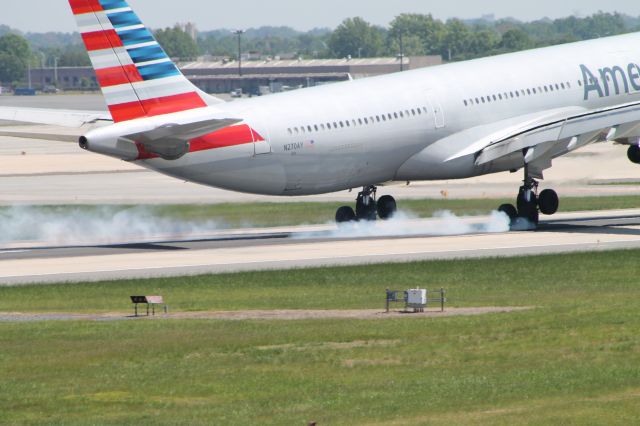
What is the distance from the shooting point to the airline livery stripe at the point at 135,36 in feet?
188

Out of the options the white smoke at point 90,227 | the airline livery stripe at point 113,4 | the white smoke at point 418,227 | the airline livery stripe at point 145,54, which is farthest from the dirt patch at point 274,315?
the white smoke at point 418,227

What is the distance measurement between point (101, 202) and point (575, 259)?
3881cm

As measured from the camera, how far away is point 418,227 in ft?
236

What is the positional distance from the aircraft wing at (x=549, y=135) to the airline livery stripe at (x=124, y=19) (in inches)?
699

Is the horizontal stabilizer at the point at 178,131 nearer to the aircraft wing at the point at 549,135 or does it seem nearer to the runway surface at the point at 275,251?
the runway surface at the point at 275,251

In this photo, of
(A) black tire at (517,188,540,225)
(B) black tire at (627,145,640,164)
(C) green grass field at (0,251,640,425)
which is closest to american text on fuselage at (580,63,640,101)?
(B) black tire at (627,145,640,164)

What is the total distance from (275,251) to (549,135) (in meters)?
14.4

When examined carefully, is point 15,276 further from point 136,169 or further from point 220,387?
point 136,169

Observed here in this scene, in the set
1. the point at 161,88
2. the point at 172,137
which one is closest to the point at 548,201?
the point at 172,137

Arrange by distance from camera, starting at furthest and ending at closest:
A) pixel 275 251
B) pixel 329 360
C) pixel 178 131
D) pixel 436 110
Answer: pixel 436 110 → pixel 275 251 → pixel 178 131 → pixel 329 360

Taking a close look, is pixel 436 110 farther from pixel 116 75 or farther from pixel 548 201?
pixel 116 75

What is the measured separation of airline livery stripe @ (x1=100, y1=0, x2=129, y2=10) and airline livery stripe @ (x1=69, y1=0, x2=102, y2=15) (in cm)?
21

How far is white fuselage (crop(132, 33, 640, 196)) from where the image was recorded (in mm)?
61531

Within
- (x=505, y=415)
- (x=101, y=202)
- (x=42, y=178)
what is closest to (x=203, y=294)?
(x=505, y=415)
